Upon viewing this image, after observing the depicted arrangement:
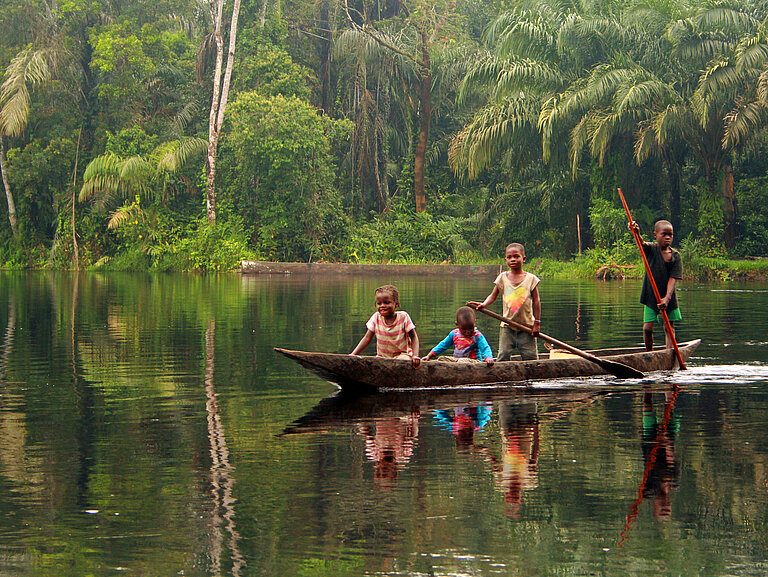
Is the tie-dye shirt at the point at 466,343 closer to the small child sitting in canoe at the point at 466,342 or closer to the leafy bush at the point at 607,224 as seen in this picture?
the small child sitting in canoe at the point at 466,342

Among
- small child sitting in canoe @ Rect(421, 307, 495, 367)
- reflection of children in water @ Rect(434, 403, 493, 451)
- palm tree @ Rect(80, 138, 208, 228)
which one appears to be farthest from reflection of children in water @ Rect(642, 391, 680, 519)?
palm tree @ Rect(80, 138, 208, 228)

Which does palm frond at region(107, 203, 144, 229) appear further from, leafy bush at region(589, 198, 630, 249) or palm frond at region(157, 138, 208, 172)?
leafy bush at region(589, 198, 630, 249)

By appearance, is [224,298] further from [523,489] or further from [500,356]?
[523,489]

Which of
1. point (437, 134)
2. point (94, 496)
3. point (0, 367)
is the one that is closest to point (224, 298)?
point (0, 367)

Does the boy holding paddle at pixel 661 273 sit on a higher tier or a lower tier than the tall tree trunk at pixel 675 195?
lower

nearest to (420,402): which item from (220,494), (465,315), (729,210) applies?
(465,315)

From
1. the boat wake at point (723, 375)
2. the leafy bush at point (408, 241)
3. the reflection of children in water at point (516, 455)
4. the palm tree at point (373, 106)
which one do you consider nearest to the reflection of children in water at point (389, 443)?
the reflection of children in water at point (516, 455)

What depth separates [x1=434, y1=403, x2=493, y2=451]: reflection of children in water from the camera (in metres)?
7.36

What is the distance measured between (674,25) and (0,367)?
23702 millimetres

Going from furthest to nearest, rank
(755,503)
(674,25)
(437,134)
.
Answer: (437,134) → (674,25) → (755,503)

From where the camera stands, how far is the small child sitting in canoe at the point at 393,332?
9551 millimetres

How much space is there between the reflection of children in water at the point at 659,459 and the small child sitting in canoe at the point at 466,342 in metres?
1.66

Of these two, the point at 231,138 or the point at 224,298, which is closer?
the point at 224,298

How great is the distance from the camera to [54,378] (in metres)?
10.7
